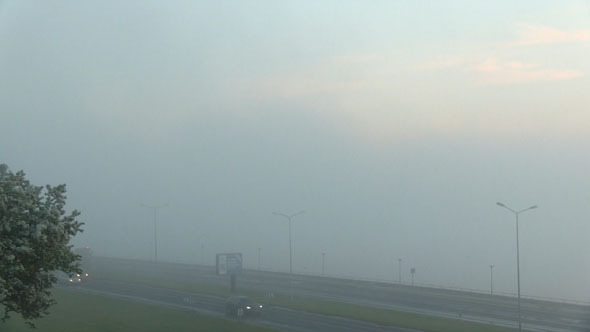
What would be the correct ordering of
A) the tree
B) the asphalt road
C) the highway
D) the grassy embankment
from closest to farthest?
1. the tree
2. the grassy embankment
3. the asphalt road
4. the highway

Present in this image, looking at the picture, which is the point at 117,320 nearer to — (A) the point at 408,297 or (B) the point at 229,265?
(B) the point at 229,265

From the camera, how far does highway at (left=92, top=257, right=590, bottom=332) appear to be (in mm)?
55447

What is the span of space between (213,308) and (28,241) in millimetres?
41241

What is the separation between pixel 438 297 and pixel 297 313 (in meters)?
19.3

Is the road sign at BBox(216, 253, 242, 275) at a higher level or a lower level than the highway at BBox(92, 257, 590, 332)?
higher

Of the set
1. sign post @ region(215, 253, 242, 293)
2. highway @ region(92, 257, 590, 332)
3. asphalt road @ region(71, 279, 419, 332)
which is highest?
sign post @ region(215, 253, 242, 293)

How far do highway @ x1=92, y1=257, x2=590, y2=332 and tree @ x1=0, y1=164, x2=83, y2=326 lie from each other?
38859 millimetres

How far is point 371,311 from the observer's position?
56844mm

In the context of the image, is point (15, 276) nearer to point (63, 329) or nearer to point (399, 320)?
point (63, 329)

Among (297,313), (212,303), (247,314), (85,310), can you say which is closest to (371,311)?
(297,313)

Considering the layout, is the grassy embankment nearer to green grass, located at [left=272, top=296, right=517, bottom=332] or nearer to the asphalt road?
green grass, located at [left=272, top=296, right=517, bottom=332]

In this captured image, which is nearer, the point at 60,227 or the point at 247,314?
the point at 60,227

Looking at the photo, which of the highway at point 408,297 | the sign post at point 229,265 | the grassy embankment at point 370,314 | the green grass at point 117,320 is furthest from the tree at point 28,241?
the sign post at point 229,265

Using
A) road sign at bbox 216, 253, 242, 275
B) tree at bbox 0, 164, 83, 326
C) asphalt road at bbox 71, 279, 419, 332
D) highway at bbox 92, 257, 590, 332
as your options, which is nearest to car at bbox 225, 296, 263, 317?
asphalt road at bbox 71, 279, 419, 332
